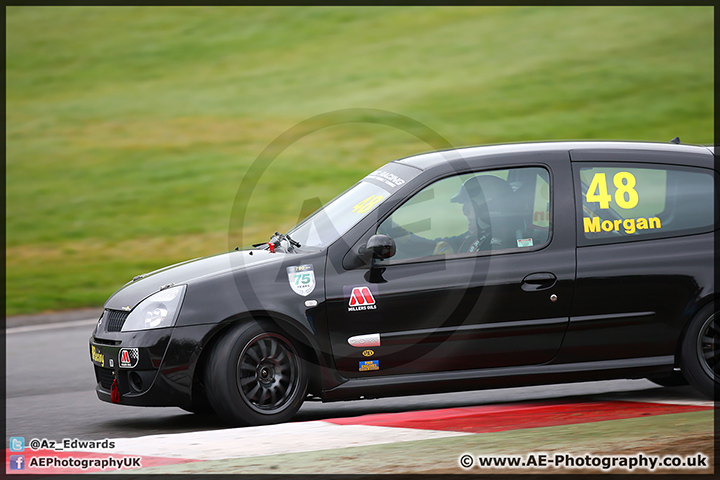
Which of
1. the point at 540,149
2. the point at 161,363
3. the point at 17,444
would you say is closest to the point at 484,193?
the point at 540,149

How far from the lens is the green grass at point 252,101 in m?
14.8

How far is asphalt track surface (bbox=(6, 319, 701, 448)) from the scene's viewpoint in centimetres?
615

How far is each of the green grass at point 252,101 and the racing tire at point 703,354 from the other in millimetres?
7631

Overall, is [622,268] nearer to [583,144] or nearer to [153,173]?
[583,144]

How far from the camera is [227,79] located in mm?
25344

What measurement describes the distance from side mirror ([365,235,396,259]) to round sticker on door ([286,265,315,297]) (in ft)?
1.38

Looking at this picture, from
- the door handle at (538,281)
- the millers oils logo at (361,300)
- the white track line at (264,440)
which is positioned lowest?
the white track line at (264,440)

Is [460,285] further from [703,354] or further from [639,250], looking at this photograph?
[703,354]

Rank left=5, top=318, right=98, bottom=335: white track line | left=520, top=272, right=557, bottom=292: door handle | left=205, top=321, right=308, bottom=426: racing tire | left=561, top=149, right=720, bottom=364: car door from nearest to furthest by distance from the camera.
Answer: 1. left=205, top=321, right=308, bottom=426: racing tire
2. left=520, top=272, right=557, bottom=292: door handle
3. left=561, top=149, right=720, bottom=364: car door
4. left=5, top=318, right=98, bottom=335: white track line

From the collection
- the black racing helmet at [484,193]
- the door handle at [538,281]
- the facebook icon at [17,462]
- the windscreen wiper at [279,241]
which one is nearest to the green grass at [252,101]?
the windscreen wiper at [279,241]

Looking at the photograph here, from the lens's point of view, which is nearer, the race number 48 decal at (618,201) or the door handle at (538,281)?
the door handle at (538,281)

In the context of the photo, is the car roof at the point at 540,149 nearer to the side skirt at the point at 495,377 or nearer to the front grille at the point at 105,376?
the side skirt at the point at 495,377

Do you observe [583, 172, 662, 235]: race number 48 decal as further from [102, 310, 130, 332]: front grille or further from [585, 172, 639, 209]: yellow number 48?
[102, 310, 130, 332]: front grille

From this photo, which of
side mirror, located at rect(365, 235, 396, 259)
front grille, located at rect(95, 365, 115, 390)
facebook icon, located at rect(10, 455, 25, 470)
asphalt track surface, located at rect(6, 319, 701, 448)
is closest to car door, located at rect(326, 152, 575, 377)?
side mirror, located at rect(365, 235, 396, 259)
